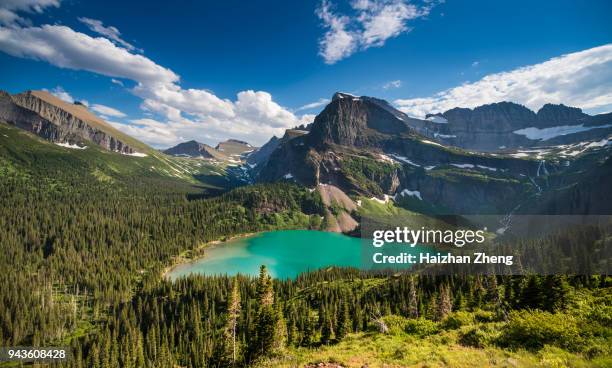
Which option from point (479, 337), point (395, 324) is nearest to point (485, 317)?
point (479, 337)

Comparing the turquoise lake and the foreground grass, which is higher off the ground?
the foreground grass

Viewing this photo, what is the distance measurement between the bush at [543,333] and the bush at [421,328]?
Result: 6.10m

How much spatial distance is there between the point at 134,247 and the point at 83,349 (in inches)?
3422

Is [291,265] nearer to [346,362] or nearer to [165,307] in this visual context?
[165,307]

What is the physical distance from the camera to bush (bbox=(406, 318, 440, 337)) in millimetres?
Result: 24959

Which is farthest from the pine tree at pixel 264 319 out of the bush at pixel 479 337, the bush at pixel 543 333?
the bush at pixel 543 333

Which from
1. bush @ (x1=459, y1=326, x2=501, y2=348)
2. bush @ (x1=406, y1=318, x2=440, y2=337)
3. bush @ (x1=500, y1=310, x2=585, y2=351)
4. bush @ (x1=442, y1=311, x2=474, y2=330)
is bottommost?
bush @ (x1=406, y1=318, x2=440, y2=337)

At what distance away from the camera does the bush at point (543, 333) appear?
648 inches

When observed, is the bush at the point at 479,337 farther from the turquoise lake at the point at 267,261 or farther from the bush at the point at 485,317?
the turquoise lake at the point at 267,261

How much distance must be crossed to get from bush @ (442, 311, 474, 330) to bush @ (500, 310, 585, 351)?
5690 mm

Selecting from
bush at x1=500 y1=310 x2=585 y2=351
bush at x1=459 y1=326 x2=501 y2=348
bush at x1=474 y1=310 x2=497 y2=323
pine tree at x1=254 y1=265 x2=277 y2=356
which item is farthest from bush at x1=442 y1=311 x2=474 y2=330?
pine tree at x1=254 y1=265 x2=277 y2=356

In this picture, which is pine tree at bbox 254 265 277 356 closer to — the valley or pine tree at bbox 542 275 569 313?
the valley

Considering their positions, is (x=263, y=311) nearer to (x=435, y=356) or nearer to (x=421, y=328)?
(x=421, y=328)

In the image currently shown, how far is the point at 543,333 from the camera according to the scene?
1769 centimetres
